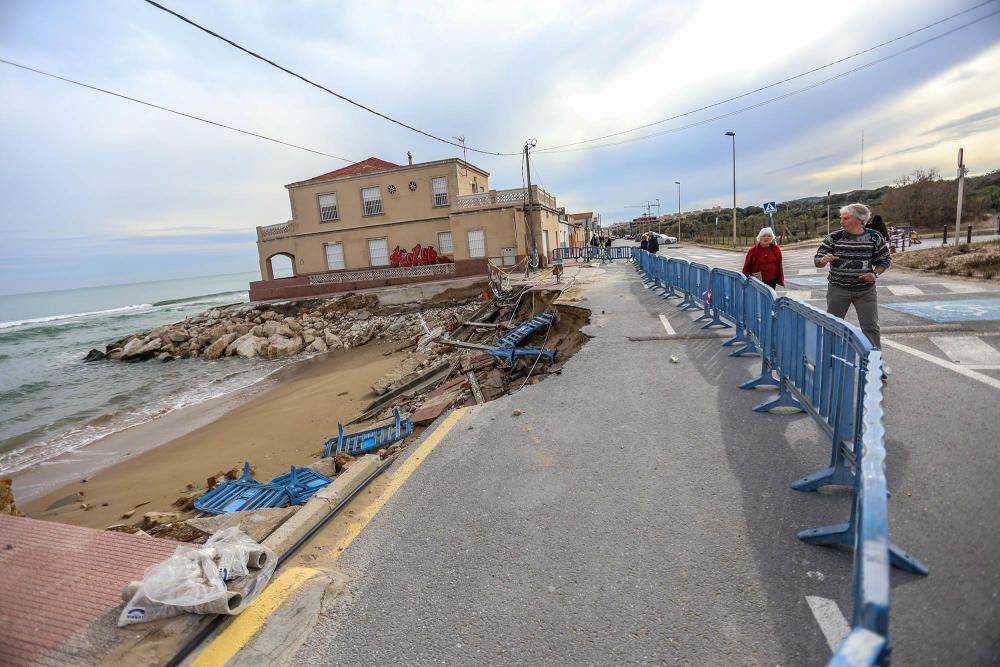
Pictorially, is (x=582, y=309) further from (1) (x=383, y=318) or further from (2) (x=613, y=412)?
(1) (x=383, y=318)

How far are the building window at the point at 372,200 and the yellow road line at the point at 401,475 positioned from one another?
88.2 ft

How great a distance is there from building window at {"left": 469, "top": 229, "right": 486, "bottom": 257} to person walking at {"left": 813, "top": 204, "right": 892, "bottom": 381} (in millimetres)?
23668

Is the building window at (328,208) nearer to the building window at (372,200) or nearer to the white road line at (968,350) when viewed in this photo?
the building window at (372,200)

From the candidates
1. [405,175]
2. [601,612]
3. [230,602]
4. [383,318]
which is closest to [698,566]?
[601,612]

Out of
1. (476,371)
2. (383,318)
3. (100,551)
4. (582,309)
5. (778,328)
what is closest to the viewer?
(100,551)

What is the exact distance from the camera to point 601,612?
254 centimetres

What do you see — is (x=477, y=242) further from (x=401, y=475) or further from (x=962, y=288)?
(x=401, y=475)

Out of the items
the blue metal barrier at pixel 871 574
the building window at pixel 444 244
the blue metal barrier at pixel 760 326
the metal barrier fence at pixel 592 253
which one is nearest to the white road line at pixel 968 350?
the blue metal barrier at pixel 760 326

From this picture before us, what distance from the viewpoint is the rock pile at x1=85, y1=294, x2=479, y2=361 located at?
21.1m

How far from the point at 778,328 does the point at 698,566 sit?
316cm

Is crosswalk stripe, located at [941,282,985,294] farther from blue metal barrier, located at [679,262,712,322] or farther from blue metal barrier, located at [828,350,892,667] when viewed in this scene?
blue metal barrier, located at [828,350,892,667]

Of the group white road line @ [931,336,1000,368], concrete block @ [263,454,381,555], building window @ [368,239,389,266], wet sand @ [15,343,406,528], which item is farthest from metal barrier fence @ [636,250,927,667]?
building window @ [368,239,389,266]

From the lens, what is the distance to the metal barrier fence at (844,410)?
142 cm

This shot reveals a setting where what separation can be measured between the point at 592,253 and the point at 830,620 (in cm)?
3353
